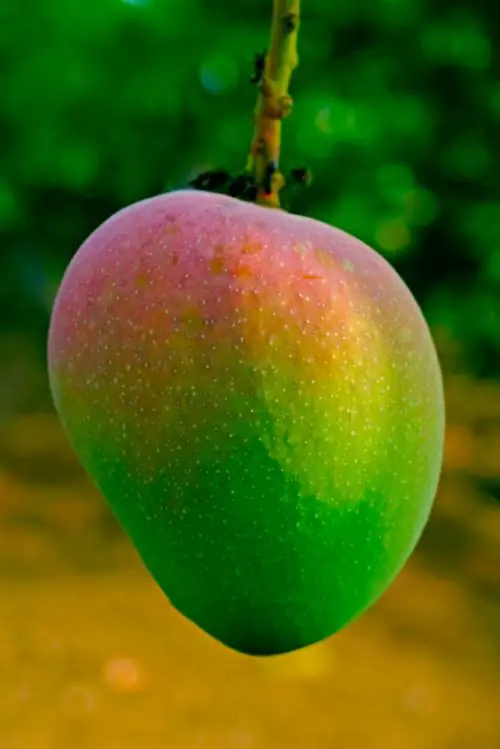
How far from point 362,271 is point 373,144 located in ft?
4.83

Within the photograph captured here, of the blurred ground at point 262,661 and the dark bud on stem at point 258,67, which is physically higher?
the dark bud on stem at point 258,67

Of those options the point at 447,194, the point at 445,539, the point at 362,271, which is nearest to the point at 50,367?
the point at 362,271

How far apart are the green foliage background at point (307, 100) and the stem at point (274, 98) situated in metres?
1.36

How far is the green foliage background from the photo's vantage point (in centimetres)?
188

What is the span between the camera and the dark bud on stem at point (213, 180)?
0.52 meters

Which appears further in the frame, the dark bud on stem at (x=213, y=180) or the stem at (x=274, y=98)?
the dark bud on stem at (x=213, y=180)

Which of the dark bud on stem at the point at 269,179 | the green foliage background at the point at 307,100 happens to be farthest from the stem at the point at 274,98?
the green foliage background at the point at 307,100

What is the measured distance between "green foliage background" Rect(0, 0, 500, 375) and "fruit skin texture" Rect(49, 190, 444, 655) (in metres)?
1.34

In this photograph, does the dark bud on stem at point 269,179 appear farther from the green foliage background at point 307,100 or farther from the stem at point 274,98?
the green foliage background at point 307,100

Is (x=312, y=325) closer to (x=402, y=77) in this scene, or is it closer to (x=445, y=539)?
(x=402, y=77)

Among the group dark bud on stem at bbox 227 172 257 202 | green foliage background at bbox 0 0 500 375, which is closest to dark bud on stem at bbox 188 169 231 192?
dark bud on stem at bbox 227 172 257 202

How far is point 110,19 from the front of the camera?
2080mm

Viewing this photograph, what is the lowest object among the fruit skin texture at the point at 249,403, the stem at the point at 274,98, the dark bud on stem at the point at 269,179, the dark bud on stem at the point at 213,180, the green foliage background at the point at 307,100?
the green foliage background at the point at 307,100

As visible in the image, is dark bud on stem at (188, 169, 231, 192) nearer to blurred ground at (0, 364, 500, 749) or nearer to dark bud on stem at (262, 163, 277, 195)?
dark bud on stem at (262, 163, 277, 195)
